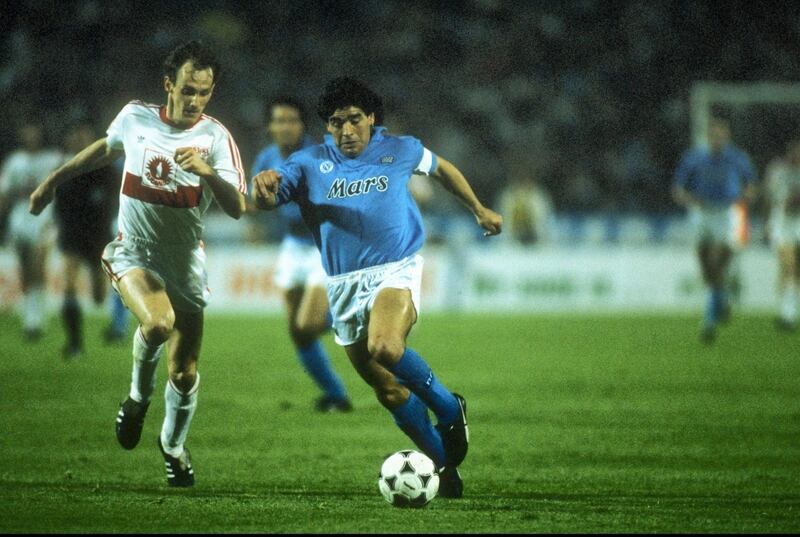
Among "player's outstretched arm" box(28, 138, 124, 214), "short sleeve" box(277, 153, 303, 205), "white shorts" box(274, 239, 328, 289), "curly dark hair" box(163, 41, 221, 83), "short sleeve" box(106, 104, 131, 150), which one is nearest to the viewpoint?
"short sleeve" box(277, 153, 303, 205)

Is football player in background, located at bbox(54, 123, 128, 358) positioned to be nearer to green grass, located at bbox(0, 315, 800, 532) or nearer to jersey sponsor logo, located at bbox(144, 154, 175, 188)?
green grass, located at bbox(0, 315, 800, 532)

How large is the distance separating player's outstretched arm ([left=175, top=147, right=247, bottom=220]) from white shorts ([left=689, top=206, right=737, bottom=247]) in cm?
1158

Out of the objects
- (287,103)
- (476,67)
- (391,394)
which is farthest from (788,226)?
(391,394)

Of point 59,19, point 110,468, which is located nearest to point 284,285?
point 110,468

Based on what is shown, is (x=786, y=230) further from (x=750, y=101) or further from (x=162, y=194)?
(x=162, y=194)

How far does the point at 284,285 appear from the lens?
34.9ft

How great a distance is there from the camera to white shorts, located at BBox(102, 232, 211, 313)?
717 cm

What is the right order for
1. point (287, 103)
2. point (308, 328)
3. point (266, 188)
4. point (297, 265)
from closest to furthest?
point (266, 188) → point (287, 103) → point (308, 328) → point (297, 265)

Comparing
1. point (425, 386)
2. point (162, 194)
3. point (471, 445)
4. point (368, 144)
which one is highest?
point (368, 144)

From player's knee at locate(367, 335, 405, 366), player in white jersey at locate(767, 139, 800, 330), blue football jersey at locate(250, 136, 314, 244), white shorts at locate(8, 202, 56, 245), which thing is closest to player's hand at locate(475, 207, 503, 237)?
player's knee at locate(367, 335, 405, 366)

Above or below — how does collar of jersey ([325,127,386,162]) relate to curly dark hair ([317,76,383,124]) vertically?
below

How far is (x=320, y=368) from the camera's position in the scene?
10.4 metres

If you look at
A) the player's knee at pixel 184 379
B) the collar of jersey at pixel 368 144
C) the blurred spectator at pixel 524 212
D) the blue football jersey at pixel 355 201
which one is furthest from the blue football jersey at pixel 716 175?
the player's knee at pixel 184 379

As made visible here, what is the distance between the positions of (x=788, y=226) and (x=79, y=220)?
9735mm
